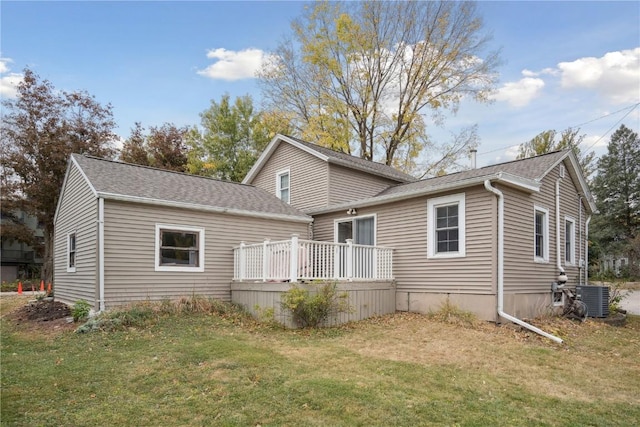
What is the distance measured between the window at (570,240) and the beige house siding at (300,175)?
24.5 feet

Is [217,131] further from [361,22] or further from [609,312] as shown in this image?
[609,312]

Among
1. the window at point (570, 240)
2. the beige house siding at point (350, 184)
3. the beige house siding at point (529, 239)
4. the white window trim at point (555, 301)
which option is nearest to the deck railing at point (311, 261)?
the beige house siding at point (529, 239)

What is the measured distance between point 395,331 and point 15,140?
28091mm

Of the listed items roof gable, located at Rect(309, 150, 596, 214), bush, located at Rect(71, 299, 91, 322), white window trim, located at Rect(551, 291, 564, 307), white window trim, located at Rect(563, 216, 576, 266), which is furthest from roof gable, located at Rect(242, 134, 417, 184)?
bush, located at Rect(71, 299, 91, 322)

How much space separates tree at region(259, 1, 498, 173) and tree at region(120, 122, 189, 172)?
9569mm

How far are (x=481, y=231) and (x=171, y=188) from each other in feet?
27.1

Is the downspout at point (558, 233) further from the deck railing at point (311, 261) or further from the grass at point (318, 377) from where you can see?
the deck railing at point (311, 261)

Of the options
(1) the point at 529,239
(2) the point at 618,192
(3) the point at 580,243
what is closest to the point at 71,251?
(1) the point at 529,239

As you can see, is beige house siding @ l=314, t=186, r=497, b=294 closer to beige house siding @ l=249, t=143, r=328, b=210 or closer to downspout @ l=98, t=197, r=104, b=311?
beige house siding @ l=249, t=143, r=328, b=210

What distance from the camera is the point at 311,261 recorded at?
1000 cm

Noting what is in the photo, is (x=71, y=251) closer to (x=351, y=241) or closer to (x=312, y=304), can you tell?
(x=312, y=304)

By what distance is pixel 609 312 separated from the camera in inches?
481

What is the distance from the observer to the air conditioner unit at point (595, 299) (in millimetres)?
11617

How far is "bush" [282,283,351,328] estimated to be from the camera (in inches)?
354
